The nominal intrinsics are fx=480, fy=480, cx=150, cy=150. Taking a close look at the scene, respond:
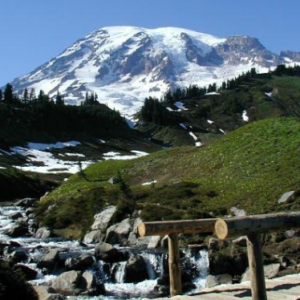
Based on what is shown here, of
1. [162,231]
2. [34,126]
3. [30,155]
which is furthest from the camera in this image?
[34,126]

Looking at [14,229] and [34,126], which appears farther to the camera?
[34,126]

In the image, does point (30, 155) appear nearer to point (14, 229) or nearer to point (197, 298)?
point (14, 229)

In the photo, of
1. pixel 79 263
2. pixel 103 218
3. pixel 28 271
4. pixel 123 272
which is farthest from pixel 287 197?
pixel 28 271

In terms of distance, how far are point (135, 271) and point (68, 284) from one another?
430 cm

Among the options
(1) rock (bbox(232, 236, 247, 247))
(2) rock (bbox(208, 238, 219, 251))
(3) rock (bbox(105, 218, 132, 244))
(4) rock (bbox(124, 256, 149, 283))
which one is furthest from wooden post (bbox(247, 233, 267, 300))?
(3) rock (bbox(105, 218, 132, 244))

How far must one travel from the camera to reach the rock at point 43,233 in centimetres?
4124

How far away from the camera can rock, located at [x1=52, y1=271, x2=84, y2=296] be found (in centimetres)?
2579

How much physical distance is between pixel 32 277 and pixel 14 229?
1526 centimetres

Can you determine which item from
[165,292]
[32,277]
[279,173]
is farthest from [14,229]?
[279,173]

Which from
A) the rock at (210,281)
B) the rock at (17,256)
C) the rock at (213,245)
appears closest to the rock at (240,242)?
the rock at (213,245)

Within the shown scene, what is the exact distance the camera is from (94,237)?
38.8 m

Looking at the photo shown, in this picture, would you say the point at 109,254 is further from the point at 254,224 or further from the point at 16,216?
the point at 16,216

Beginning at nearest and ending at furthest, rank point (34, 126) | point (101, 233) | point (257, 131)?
point (101, 233) < point (257, 131) < point (34, 126)

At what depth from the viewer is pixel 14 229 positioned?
43.3m
